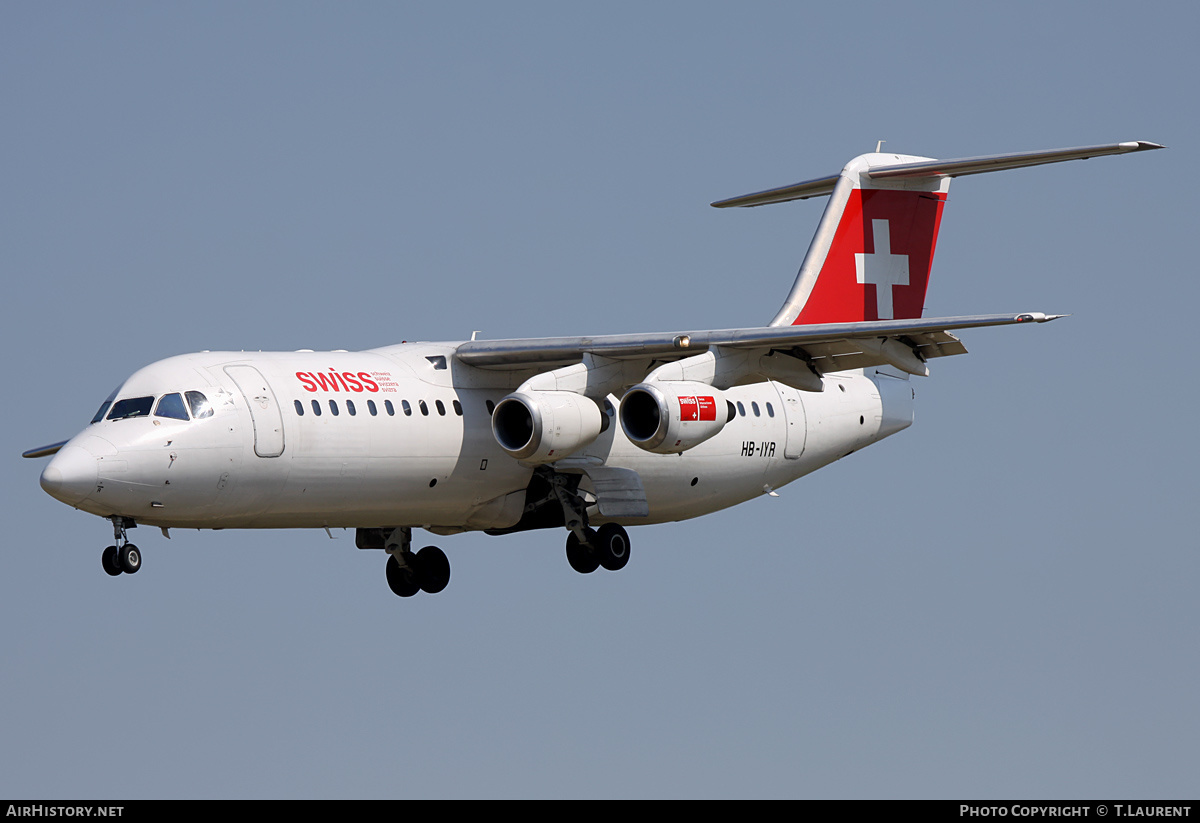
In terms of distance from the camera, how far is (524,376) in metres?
23.6

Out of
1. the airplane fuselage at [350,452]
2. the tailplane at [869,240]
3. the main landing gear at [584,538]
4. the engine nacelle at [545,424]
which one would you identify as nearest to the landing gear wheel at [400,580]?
the airplane fuselage at [350,452]

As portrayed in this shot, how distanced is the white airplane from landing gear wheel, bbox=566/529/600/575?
20 mm

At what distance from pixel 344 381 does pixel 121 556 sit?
3218 mm

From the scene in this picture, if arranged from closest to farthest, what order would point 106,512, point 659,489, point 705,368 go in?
point 106,512
point 705,368
point 659,489

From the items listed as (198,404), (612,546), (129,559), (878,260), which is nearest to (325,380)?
(198,404)

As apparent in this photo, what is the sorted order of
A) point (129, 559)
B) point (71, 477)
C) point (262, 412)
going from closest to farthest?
point (71, 477) → point (129, 559) → point (262, 412)

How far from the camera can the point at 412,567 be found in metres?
24.5

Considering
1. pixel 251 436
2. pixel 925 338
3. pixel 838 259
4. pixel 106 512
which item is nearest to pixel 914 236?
pixel 838 259

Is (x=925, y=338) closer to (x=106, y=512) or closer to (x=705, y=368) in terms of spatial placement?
(x=705, y=368)

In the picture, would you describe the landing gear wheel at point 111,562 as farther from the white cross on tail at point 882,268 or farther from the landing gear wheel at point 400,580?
the white cross on tail at point 882,268

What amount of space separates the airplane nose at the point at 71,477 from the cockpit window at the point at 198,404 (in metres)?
1.22

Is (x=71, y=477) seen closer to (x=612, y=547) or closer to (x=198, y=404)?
(x=198, y=404)

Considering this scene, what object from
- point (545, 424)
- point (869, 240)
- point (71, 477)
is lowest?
point (545, 424)
